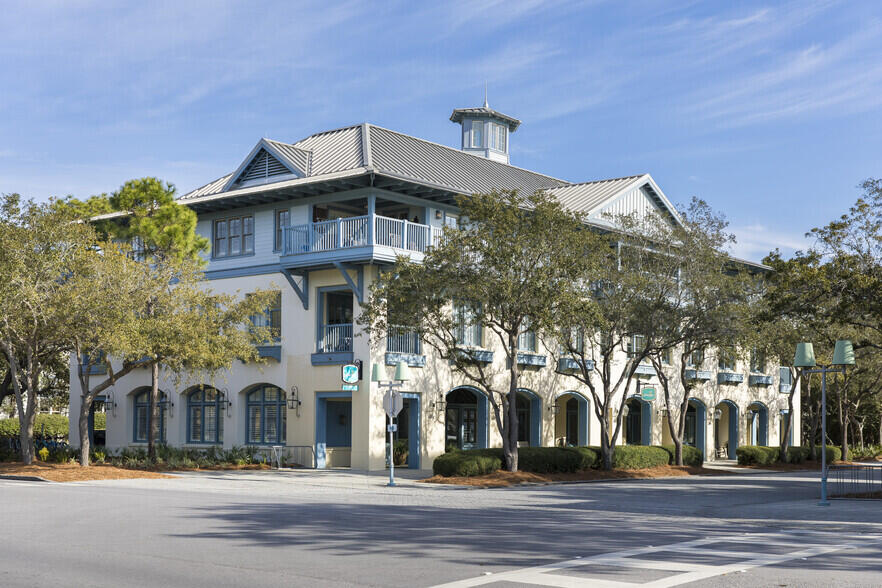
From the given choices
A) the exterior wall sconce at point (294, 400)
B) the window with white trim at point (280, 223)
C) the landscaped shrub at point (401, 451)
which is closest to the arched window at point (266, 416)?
the exterior wall sconce at point (294, 400)

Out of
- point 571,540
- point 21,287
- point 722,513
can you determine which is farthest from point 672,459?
point 571,540

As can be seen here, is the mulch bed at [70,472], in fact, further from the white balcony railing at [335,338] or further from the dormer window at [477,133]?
the dormer window at [477,133]

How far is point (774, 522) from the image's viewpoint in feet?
58.7

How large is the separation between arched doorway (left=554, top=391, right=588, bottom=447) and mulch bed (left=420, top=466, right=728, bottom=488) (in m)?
6.02

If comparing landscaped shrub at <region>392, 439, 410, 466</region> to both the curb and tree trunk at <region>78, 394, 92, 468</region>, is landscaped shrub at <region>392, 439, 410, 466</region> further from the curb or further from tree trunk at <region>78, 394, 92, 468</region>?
the curb

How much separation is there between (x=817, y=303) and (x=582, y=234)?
7.18 m

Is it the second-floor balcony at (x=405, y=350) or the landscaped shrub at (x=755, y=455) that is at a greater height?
the second-floor balcony at (x=405, y=350)

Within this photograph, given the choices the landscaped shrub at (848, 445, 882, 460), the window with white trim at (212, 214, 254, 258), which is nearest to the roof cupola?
the window with white trim at (212, 214, 254, 258)

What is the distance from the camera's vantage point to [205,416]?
39688mm

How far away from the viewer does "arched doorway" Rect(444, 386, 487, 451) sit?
38.8 meters

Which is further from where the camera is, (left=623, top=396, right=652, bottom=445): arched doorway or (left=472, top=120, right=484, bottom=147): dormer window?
(left=472, top=120, right=484, bottom=147): dormer window

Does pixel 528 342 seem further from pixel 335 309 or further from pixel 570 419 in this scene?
pixel 335 309

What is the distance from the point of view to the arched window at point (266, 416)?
122 ft

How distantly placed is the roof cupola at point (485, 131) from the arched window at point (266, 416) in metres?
19.2
